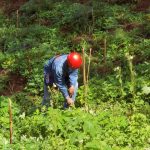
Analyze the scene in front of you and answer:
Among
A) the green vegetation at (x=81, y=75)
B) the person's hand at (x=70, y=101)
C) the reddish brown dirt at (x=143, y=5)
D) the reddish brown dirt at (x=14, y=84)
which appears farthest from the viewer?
the reddish brown dirt at (x=143, y=5)

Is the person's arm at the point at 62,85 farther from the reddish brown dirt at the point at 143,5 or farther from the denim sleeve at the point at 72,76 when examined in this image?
the reddish brown dirt at the point at 143,5

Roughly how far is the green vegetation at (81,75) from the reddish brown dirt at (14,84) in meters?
0.03

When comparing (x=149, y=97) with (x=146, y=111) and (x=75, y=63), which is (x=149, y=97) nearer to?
(x=146, y=111)

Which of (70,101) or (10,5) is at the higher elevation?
(10,5)

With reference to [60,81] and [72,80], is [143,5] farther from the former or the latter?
[60,81]

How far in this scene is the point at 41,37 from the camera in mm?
14844

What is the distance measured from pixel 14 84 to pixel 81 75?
2076 millimetres

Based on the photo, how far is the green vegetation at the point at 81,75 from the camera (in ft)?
27.7

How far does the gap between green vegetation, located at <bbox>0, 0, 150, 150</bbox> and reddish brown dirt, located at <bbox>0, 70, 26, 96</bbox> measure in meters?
0.03

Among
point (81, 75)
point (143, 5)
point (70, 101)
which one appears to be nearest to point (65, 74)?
point (70, 101)

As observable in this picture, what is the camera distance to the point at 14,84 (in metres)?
12.8

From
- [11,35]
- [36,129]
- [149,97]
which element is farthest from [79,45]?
[36,129]

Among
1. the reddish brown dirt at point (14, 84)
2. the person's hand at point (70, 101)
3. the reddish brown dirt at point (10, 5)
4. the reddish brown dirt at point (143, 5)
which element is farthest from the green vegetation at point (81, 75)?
the reddish brown dirt at point (10, 5)

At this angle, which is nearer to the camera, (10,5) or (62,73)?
(62,73)
